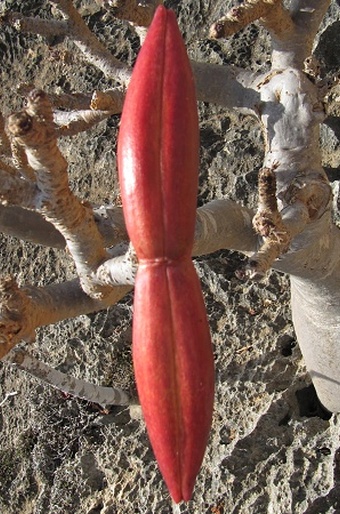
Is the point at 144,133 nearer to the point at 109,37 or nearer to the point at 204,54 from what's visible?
the point at 204,54

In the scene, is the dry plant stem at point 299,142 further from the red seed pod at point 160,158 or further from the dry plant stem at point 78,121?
the red seed pod at point 160,158

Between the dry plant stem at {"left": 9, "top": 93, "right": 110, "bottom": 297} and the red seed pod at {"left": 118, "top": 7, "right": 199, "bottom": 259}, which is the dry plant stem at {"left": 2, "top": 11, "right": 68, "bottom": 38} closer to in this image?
the dry plant stem at {"left": 9, "top": 93, "right": 110, "bottom": 297}

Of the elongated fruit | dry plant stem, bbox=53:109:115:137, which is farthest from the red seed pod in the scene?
dry plant stem, bbox=53:109:115:137

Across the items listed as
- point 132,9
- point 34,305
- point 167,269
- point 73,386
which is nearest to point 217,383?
point 73,386

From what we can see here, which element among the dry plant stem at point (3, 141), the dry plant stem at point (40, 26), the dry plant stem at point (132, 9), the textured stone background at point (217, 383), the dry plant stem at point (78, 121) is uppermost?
the dry plant stem at point (40, 26)

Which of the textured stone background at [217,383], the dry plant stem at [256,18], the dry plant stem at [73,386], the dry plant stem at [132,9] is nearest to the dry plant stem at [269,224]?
the dry plant stem at [256,18]

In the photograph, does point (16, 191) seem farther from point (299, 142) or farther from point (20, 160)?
point (299, 142)
